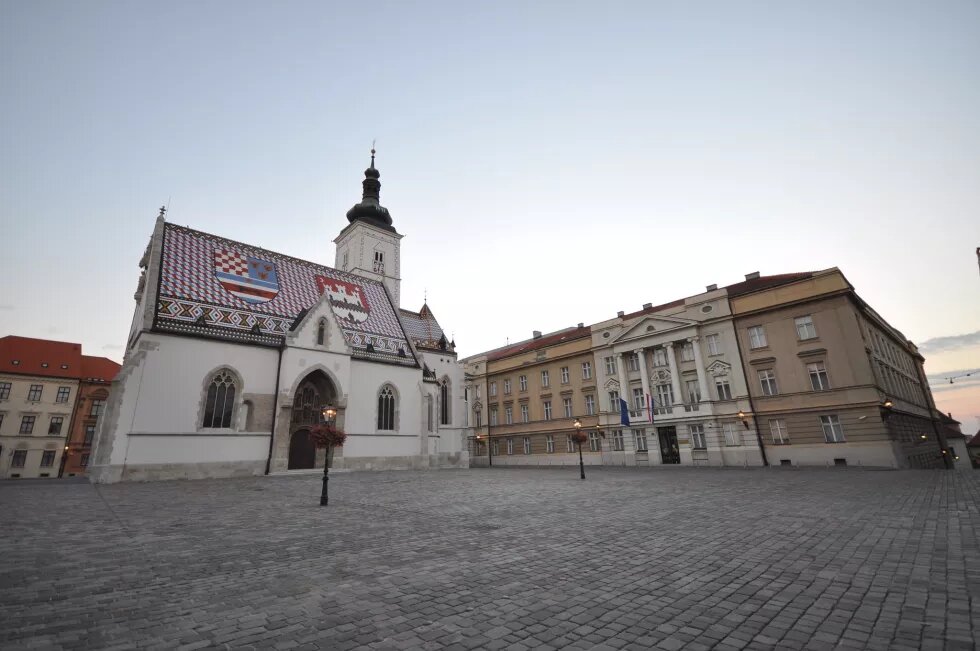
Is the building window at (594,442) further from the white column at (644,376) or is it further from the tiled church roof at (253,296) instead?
the tiled church roof at (253,296)

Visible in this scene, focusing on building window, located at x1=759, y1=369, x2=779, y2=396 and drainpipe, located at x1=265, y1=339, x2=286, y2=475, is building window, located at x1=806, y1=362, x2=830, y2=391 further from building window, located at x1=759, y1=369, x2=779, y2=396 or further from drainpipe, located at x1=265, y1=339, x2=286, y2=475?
drainpipe, located at x1=265, y1=339, x2=286, y2=475

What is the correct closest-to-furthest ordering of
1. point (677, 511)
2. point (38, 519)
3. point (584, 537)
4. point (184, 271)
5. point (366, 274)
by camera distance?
point (584, 537), point (38, 519), point (677, 511), point (184, 271), point (366, 274)

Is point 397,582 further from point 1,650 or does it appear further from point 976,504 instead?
point 976,504

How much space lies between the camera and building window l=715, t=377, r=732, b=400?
103ft

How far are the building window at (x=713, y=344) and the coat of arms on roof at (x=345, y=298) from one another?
89.4 feet

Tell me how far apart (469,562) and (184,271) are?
28.6 meters

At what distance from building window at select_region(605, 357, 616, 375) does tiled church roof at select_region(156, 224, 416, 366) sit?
1744cm

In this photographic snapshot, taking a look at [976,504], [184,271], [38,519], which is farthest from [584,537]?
[184,271]

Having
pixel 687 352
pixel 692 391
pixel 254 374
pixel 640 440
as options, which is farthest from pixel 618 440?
pixel 254 374

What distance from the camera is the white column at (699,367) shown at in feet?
106

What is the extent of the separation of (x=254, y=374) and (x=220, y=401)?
2.28 meters

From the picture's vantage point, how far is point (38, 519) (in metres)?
10.0

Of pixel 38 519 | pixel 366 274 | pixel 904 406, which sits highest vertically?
pixel 366 274

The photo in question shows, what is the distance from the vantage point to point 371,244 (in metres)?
47.1
